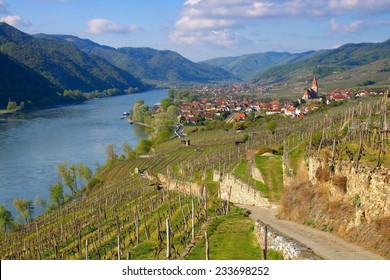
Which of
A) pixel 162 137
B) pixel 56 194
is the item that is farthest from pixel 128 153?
pixel 56 194

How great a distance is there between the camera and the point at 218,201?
24484 millimetres

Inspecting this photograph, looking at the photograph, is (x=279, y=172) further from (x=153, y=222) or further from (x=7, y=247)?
(x=7, y=247)

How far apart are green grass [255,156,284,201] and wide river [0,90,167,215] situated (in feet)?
85.9

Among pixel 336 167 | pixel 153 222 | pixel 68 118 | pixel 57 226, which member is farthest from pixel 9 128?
pixel 336 167

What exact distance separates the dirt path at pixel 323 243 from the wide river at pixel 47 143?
34052 millimetres

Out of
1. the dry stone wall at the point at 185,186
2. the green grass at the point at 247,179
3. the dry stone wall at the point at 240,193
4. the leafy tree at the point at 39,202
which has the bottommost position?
the leafy tree at the point at 39,202

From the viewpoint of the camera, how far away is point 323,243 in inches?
566

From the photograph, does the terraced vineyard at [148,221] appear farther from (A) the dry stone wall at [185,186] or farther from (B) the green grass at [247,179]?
(A) the dry stone wall at [185,186]

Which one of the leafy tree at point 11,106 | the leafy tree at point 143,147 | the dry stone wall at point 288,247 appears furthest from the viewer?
the leafy tree at point 11,106

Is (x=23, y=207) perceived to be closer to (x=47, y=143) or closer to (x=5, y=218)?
(x=5, y=218)

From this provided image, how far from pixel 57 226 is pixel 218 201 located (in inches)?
557

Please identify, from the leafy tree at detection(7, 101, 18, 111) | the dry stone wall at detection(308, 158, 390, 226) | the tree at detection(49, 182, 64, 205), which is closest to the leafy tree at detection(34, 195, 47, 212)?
the tree at detection(49, 182, 64, 205)

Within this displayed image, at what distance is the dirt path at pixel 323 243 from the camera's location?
12844 millimetres

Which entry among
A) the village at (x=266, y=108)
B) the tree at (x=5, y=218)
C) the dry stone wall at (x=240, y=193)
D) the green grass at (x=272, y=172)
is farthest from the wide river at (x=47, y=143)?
the green grass at (x=272, y=172)
